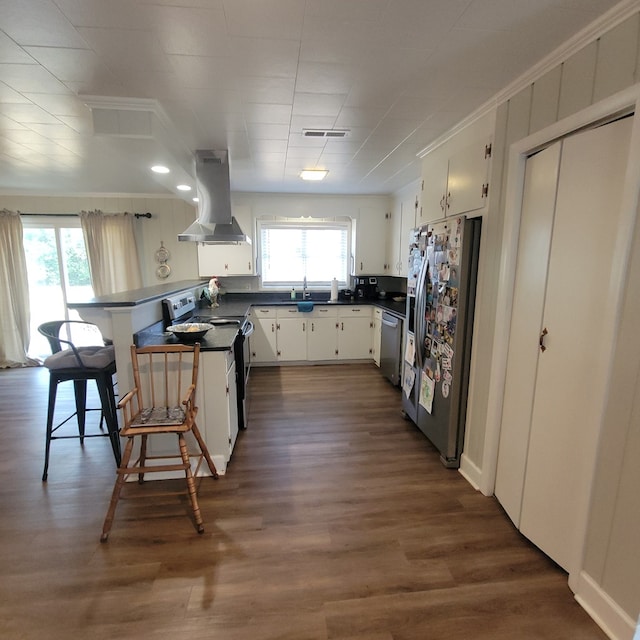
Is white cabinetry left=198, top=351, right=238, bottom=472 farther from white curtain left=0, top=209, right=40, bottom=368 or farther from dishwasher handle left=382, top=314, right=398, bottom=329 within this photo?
white curtain left=0, top=209, right=40, bottom=368

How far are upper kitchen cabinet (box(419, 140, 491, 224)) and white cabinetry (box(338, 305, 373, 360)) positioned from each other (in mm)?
1913

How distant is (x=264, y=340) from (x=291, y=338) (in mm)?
371

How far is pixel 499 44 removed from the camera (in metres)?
1.47

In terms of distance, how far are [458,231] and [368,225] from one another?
2.76m

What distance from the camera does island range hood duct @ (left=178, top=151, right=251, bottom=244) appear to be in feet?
9.65

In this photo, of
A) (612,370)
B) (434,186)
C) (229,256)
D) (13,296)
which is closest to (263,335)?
(229,256)

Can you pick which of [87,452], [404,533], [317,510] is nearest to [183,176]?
[87,452]

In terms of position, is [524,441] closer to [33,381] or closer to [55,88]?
[55,88]

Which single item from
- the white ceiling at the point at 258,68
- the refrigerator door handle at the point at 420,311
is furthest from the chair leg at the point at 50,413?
the refrigerator door handle at the point at 420,311

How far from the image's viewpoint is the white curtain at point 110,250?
452 cm

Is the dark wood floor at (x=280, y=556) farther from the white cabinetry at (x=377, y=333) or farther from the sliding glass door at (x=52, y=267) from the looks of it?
the sliding glass door at (x=52, y=267)

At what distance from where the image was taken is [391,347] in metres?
3.81

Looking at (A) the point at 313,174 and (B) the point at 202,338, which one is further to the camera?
(A) the point at 313,174

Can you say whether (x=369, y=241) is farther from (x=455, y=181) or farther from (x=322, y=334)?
(x=455, y=181)
